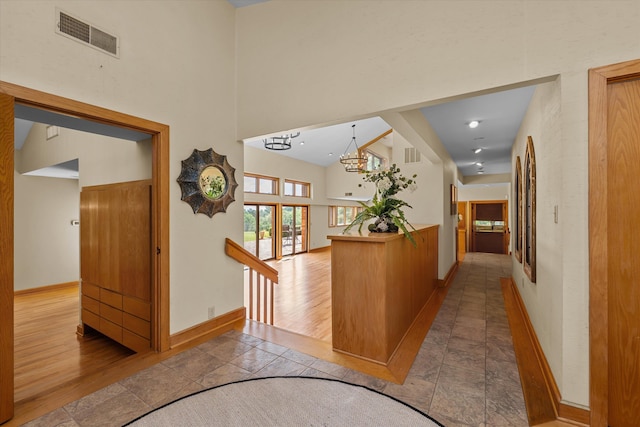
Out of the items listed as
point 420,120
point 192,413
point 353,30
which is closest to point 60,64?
point 353,30

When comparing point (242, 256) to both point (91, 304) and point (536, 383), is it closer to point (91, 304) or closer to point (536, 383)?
point (91, 304)

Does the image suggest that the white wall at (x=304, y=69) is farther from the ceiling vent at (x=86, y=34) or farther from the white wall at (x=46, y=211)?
the white wall at (x=46, y=211)

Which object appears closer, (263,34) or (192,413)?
(192,413)

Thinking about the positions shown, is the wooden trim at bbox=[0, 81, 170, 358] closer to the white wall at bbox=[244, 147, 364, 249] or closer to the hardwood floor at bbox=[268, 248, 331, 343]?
the hardwood floor at bbox=[268, 248, 331, 343]

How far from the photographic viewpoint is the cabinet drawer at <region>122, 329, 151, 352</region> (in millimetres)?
2844

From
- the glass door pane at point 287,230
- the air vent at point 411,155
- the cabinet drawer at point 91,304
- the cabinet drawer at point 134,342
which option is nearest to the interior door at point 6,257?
the cabinet drawer at point 134,342

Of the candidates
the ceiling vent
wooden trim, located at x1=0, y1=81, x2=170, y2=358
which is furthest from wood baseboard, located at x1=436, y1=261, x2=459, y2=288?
the ceiling vent

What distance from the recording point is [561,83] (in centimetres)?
167

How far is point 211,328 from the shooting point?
2.90 metres

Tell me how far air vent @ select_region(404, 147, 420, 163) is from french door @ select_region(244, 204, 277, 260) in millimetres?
4990

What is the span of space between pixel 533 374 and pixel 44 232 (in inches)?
339

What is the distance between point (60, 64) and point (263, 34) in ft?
6.06

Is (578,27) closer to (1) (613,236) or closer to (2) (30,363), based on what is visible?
(1) (613,236)

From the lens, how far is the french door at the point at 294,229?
10.2m
